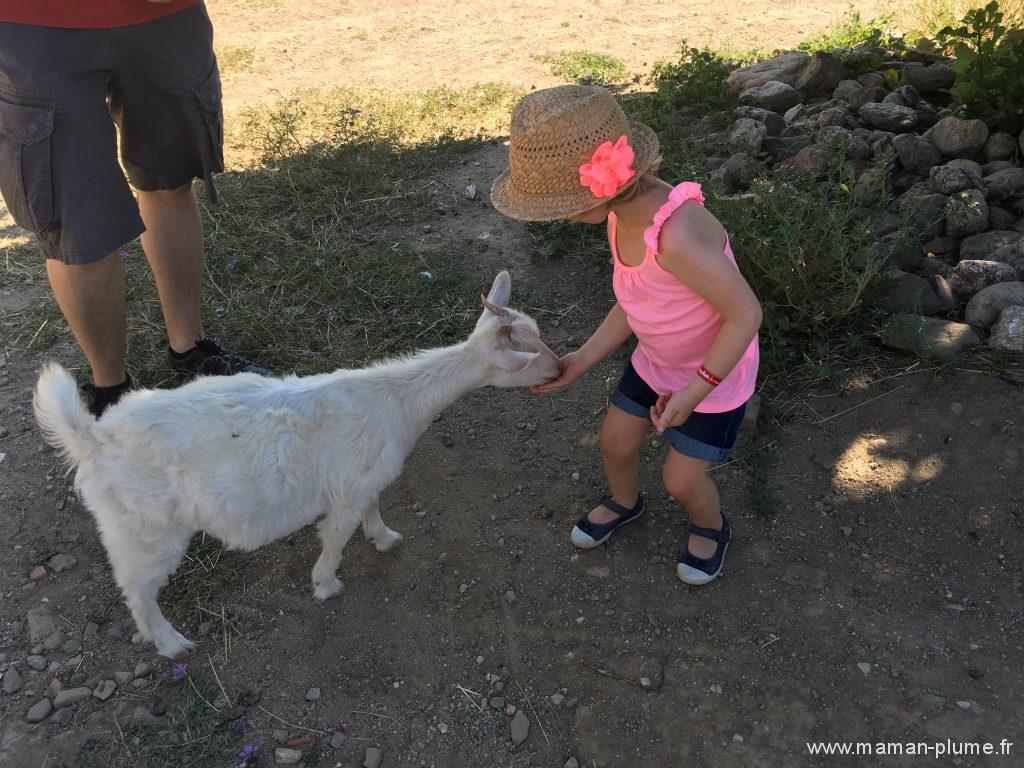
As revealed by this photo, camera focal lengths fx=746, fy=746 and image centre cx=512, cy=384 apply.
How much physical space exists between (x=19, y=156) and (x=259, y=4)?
9.41 metres

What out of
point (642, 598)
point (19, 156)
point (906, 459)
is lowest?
point (642, 598)

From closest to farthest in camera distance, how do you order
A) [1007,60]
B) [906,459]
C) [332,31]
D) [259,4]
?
[906,459]
[1007,60]
[332,31]
[259,4]

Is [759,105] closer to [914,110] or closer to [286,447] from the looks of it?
[914,110]

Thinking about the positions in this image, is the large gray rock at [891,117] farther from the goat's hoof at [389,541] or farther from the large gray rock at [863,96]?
the goat's hoof at [389,541]

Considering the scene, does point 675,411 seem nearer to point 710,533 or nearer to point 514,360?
point 514,360

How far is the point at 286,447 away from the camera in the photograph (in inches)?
113

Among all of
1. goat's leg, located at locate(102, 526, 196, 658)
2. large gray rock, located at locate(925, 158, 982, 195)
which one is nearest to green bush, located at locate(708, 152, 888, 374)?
large gray rock, located at locate(925, 158, 982, 195)

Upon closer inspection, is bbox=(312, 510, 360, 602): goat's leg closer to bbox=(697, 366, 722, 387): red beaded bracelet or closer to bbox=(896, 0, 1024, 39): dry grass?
bbox=(697, 366, 722, 387): red beaded bracelet

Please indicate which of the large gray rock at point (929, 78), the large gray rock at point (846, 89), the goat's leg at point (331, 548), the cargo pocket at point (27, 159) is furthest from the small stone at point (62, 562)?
the large gray rock at point (929, 78)

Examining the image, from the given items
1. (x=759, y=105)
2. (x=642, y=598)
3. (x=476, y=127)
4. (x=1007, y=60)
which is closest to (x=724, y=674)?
(x=642, y=598)

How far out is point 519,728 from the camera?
2.83 m

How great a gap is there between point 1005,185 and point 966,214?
2.29 feet

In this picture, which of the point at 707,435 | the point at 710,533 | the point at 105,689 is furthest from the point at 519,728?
the point at 105,689

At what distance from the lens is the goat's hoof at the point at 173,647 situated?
3047 millimetres
